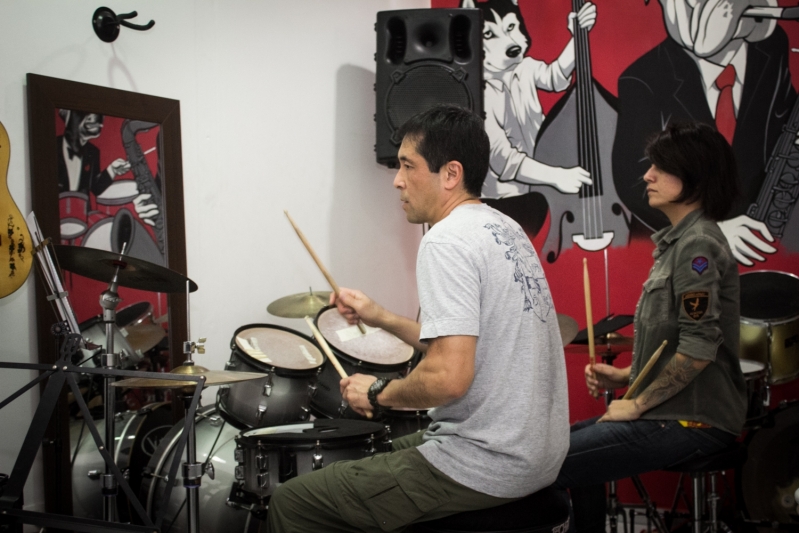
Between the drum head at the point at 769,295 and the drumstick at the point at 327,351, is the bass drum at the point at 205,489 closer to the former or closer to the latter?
the drumstick at the point at 327,351

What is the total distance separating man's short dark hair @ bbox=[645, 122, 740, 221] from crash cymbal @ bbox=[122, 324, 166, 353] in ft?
6.97

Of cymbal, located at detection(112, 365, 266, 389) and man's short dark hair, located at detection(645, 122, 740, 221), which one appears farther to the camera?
man's short dark hair, located at detection(645, 122, 740, 221)

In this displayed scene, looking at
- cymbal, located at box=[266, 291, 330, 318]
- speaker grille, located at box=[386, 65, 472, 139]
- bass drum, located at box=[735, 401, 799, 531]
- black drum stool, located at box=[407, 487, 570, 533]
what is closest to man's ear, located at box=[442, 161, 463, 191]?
black drum stool, located at box=[407, 487, 570, 533]

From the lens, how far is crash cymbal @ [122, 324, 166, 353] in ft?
10.5

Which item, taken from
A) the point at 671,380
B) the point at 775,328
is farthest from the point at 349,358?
the point at 775,328

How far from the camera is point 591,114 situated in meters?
4.10

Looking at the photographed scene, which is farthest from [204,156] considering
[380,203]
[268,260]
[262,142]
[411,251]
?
[411,251]

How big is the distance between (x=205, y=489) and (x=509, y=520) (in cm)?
153

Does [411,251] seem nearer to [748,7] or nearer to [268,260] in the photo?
[268,260]

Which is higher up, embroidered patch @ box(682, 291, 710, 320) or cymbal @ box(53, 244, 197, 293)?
cymbal @ box(53, 244, 197, 293)

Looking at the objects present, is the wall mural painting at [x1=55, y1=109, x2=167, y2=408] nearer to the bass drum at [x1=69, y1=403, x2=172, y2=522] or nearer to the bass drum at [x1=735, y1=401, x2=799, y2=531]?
the bass drum at [x1=69, y1=403, x2=172, y2=522]

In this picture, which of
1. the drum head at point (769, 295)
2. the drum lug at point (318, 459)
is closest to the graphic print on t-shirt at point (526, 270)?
the drum lug at point (318, 459)

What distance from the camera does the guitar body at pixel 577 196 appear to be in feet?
13.3

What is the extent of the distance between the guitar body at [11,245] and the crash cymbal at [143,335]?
798 millimetres
